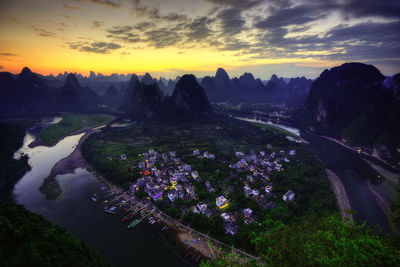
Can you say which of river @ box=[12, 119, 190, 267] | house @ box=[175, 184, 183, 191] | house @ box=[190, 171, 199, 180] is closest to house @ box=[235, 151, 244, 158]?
house @ box=[190, 171, 199, 180]

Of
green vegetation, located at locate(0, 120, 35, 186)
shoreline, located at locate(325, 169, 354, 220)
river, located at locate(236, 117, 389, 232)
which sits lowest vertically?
river, located at locate(236, 117, 389, 232)

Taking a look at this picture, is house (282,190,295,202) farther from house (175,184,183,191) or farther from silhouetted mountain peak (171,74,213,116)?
silhouetted mountain peak (171,74,213,116)

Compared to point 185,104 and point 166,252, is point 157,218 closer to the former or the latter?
point 166,252

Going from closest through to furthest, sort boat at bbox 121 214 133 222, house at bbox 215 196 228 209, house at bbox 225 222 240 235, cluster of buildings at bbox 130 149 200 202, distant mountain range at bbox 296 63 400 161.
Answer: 1. house at bbox 225 222 240 235
2. boat at bbox 121 214 133 222
3. house at bbox 215 196 228 209
4. cluster of buildings at bbox 130 149 200 202
5. distant mountain range at bbox 296 63 400 161

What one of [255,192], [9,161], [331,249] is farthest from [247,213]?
[9,161]

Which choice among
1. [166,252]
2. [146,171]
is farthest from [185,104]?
[166,252]

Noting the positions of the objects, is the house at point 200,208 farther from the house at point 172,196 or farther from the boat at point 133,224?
the boat at point 133,224

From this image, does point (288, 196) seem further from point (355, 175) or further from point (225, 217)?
point (355, 175)

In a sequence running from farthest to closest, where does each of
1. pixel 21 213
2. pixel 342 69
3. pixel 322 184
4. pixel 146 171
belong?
pixel 342 69
pixel 146 171
pixel 322 184
pixel 21 213
